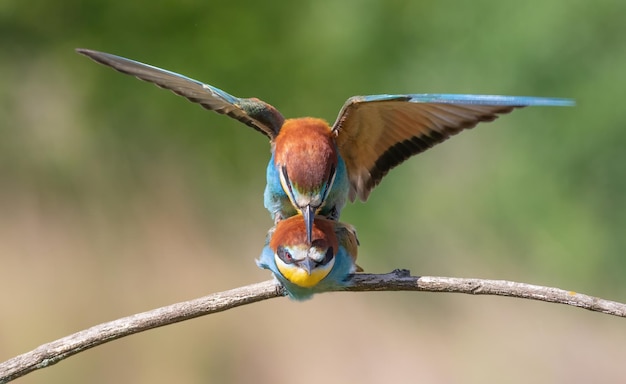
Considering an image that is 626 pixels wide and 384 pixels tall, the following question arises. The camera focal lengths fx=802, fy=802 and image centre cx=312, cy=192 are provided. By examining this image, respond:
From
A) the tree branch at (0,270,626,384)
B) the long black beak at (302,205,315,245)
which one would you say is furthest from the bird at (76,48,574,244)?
the tree branch at (0,270,626,384)

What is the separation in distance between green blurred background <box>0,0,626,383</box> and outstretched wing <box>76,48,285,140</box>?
154 centimetres

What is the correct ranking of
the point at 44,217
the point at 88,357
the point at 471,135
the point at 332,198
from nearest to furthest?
the point at 332,198 → the point at 88,357 → the point at 44,217 → the point at 471,135

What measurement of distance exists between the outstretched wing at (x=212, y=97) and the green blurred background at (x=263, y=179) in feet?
5.06

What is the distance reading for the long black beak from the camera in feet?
5.47

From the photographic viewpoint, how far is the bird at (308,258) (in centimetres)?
164

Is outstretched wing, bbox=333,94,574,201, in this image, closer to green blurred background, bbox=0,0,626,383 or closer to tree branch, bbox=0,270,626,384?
tree branch, bbox=0,270,626,384

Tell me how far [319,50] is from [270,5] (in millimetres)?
383

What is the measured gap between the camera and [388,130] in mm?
2082

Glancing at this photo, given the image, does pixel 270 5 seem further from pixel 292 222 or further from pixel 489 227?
pixel 292 222

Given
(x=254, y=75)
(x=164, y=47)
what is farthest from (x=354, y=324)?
(x=164, y=47)

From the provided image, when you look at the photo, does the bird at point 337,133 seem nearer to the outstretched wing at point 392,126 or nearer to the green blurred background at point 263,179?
the outstretched wing at point 392,126

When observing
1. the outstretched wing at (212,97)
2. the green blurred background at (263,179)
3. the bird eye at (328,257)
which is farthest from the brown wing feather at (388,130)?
the green blurred background at (263,179)

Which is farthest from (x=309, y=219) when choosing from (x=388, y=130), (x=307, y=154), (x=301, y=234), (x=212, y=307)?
(x=388, y=130)

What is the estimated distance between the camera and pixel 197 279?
3598mm
